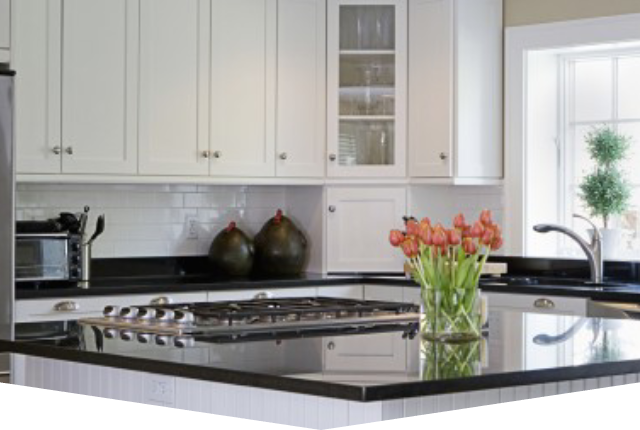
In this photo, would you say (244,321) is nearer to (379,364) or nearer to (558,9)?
(379,364)

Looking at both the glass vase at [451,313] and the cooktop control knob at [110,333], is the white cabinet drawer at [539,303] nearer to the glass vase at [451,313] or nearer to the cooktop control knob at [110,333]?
the glass vase at [451,313]

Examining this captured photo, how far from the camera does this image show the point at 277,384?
2.67 meters

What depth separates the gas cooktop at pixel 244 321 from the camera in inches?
136

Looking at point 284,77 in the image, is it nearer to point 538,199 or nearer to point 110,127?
point 110,127

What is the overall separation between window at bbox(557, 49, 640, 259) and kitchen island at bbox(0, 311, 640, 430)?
8.89ft

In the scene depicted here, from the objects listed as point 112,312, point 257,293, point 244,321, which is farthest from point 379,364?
point 257,293

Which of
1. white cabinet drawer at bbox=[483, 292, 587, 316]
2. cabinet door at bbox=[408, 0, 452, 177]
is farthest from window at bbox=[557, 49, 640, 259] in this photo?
white cabinet drawer at bbox=[483, 292, 587, 316]

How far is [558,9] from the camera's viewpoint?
6246 mm

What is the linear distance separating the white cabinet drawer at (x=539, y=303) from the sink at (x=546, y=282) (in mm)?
65

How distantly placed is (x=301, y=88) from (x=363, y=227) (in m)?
0.79

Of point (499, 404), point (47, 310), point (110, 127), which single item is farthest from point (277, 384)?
point (110, 127)

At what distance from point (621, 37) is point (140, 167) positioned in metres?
2.37

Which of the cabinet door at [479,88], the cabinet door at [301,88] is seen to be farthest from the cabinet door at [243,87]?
the cabinet door at [479,88]

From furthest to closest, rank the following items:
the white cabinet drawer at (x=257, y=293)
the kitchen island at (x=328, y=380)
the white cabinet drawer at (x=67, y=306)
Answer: the white cabinet drawer at (x=257, y=293) < the white cabinet drawer at (x=67, y=306) < the kitchen island at (x=328, y=380)
